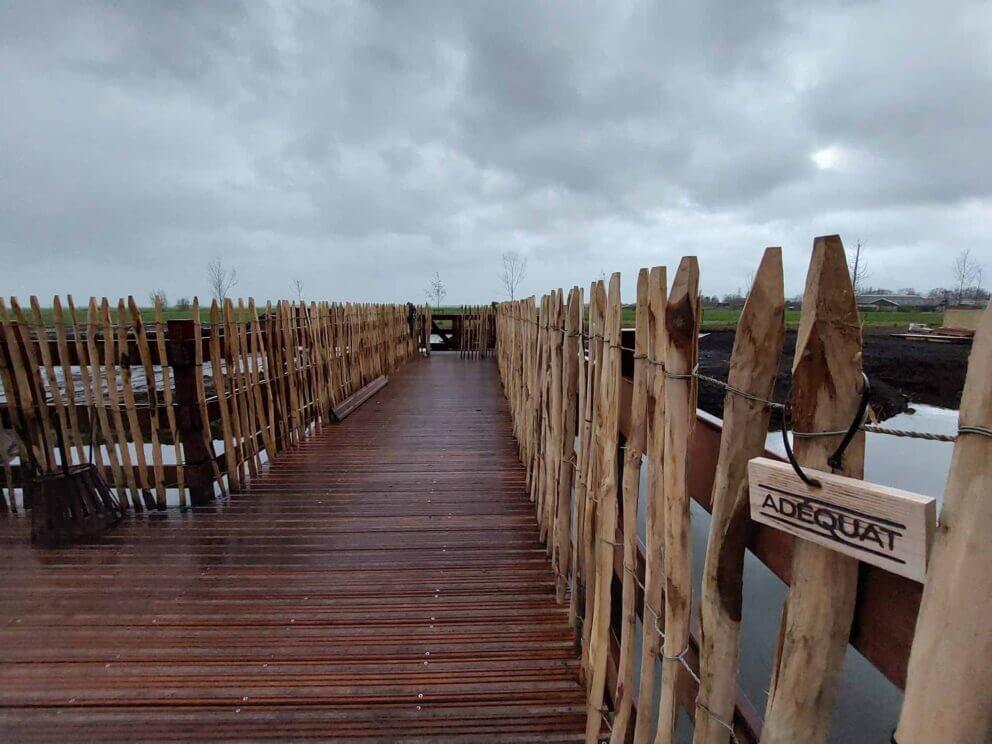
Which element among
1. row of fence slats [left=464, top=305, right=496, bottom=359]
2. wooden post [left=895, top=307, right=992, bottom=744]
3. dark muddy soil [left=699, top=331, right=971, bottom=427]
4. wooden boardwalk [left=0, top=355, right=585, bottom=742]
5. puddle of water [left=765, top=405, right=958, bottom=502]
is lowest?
dark muddy soil [left=699, top=331, right=971, bottom=427]

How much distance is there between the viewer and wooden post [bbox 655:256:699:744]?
1.33 meters

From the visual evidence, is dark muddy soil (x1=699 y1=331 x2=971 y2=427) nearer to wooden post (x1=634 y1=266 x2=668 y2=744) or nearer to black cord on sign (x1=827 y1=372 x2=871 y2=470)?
wooden post (x1=634 y1=266 x2=668 y2=744)

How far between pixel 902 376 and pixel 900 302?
7101cm

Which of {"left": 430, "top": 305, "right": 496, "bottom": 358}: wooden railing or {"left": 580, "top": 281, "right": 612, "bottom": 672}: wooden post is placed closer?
{"left": 580, "top": 281, "right": 612, "bottom": 672}: wooden post

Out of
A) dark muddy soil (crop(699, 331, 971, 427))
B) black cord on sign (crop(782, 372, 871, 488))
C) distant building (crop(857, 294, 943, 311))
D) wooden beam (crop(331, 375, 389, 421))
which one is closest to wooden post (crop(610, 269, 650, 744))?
black cord on sign (crop(782, 372, 871, 488))

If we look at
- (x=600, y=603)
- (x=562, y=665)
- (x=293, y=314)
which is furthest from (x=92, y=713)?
(x=293, y=314)

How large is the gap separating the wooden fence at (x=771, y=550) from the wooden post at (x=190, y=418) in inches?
143

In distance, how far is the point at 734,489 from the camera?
3.71 ft

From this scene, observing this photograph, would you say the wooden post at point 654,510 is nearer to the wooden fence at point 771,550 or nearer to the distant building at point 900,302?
the wooden fence at point 771,550

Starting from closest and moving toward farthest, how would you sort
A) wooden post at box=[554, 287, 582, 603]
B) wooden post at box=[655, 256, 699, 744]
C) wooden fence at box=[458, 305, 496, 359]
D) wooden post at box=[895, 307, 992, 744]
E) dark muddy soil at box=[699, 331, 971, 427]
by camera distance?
1. wooden post at box=[895, 307, 992, 744]
2. wooden post at box=[655, 256, 699, 744]
3. wooden post at box=[554, 287, 582, 603]
4. dark muddy soil at box=[699, 331, 971, 427]
5. wooden fence at box=[458, 305, 496, 359]

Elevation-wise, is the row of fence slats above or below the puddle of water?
above

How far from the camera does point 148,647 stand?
2539 millimetres

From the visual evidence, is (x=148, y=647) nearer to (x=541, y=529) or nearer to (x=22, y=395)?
(x=541, y=529)

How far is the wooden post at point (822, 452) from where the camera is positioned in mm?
879
